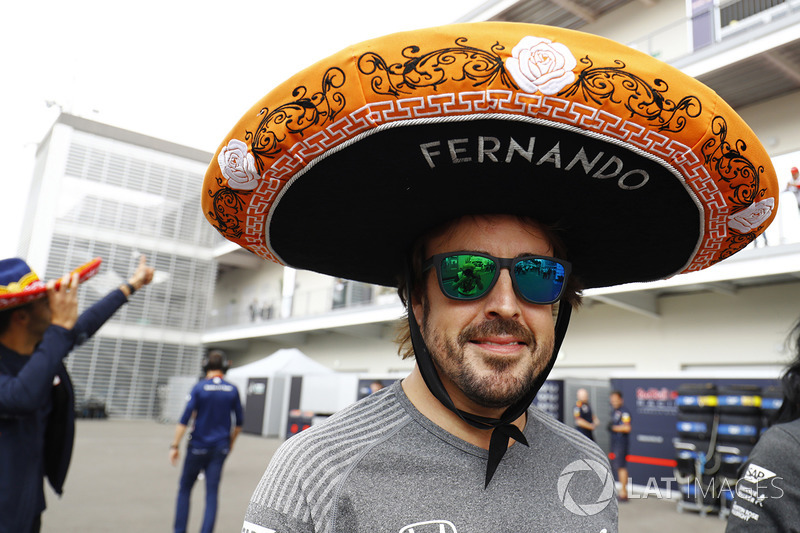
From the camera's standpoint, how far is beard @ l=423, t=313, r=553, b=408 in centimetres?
122

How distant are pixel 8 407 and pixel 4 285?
484mm

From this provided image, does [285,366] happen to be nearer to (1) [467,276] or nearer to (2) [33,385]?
(2) [33,385]

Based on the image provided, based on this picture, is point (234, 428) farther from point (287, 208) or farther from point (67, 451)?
point (287, 208)

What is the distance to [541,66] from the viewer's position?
3.13ft

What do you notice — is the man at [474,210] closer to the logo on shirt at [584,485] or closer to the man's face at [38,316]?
the logo on shirt at [584,485]

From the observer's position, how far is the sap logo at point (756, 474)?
1731 mm

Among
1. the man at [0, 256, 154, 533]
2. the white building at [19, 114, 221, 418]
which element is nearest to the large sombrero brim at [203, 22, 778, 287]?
the man at [0, 256, 154, 533]

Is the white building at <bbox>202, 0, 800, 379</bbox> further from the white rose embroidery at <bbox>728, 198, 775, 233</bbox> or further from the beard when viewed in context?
the beard

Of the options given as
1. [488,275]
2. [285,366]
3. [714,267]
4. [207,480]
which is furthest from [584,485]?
[285,366]

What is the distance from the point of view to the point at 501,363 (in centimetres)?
124

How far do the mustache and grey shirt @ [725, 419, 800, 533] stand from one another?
1.06m

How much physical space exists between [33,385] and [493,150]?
1959 mm

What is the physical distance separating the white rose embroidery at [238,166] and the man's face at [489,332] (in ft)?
1.58

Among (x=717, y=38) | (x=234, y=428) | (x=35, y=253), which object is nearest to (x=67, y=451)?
(x=234, y=428)
